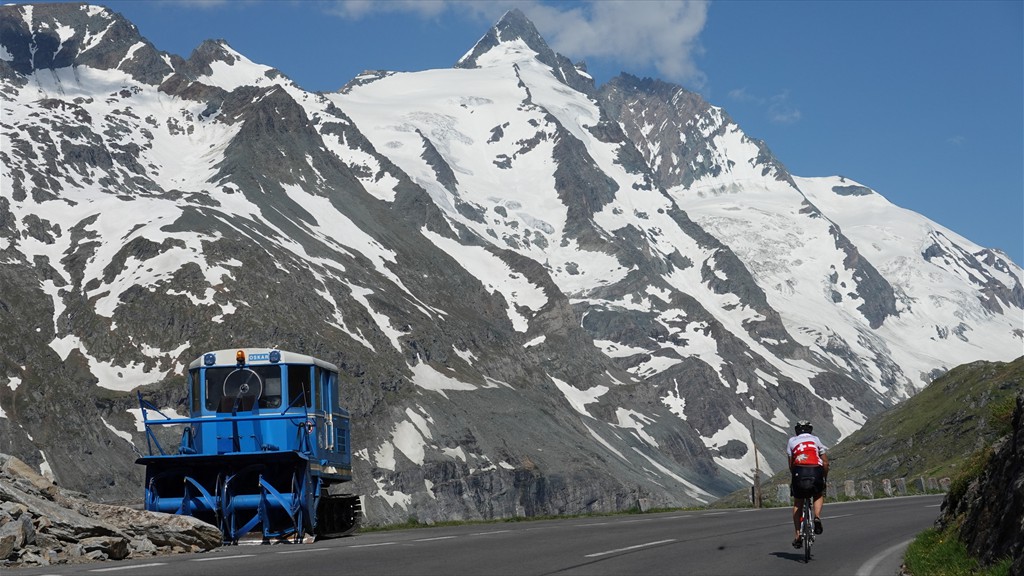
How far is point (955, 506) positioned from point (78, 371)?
17857 centimetres

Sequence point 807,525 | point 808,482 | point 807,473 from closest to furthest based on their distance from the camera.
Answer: point 807,525
point 808,482
point 807,473

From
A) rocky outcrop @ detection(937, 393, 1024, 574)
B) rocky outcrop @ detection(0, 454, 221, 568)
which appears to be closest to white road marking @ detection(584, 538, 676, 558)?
rocky outcrop @ detection(937, 393, 1024, 574)

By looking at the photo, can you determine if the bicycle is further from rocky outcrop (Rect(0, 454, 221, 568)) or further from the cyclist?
rocky outcrop (Rect(0, 454, 221, 568))

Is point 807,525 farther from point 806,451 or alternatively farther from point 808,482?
point 806,451

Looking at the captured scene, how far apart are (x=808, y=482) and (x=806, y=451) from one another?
2.12ft

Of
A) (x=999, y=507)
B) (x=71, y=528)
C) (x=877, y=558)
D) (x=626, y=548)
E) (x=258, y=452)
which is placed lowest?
(x=877, y=558)

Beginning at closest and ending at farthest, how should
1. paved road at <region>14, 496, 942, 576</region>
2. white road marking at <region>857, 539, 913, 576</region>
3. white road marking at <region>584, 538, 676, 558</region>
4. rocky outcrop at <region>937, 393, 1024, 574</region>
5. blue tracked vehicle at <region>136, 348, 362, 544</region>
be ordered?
rocky outcrop at <region>937, 393, 1024, 574</region>
paved road at <region>14, 496, 942, 576</region>
white road marking at <region>857, 539, 913, 576</region>
white road marking at <region>584, 538, 676, 558</region>
blue tracked vehicle at <region>136, 348, 362, 544</region>

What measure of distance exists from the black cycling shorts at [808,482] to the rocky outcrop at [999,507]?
2437mm

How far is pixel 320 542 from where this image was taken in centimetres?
2794

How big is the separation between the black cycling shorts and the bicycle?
0.54ft

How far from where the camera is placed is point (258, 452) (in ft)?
91.1

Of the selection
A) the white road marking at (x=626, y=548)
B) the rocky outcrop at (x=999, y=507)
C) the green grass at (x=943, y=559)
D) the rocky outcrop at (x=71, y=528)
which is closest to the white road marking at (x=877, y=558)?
the green grass at (x=943, y=559)

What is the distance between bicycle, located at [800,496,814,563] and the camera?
21609 millimetres

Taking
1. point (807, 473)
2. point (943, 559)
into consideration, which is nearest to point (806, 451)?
point (807, 473)
